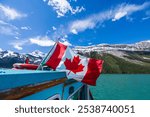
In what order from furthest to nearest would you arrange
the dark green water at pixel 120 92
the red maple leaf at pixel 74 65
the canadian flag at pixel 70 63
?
the dark green water at pixel 120 92, the red maple leaf at pixel 74 65, the canadian flag at pixel 70 63

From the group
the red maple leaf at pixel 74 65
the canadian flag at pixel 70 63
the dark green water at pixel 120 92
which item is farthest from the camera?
the dark green water at pixel 120 92

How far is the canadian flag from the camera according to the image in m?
8.28

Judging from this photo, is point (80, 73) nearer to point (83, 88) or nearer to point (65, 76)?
point (65, 76)

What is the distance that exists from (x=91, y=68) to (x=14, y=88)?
561cm

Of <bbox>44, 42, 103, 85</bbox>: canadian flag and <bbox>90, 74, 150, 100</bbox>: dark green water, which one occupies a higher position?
<bbox>44, 42, 103, 85</bbox>: canadian flag

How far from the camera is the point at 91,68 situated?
9.27 m

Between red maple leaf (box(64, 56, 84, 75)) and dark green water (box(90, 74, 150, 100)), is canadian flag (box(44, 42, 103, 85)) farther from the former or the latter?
dark green water (box(90, 74, 150, 100))

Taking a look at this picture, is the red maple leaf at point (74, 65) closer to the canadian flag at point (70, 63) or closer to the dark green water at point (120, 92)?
the canadian flag at point (70, 63)

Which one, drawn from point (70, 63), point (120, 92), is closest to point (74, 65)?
point (70, 63)

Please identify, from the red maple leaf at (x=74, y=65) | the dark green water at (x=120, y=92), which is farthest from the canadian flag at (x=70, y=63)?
the dark green water at (x=120, y=92)

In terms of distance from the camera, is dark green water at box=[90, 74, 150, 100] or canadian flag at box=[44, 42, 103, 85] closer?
canadian flag at box=[44, 42, 103, 85]

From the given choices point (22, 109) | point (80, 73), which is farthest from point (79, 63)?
point (22, 109)

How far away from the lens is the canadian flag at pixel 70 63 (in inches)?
326

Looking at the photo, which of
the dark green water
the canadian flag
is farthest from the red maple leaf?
the dark green water
